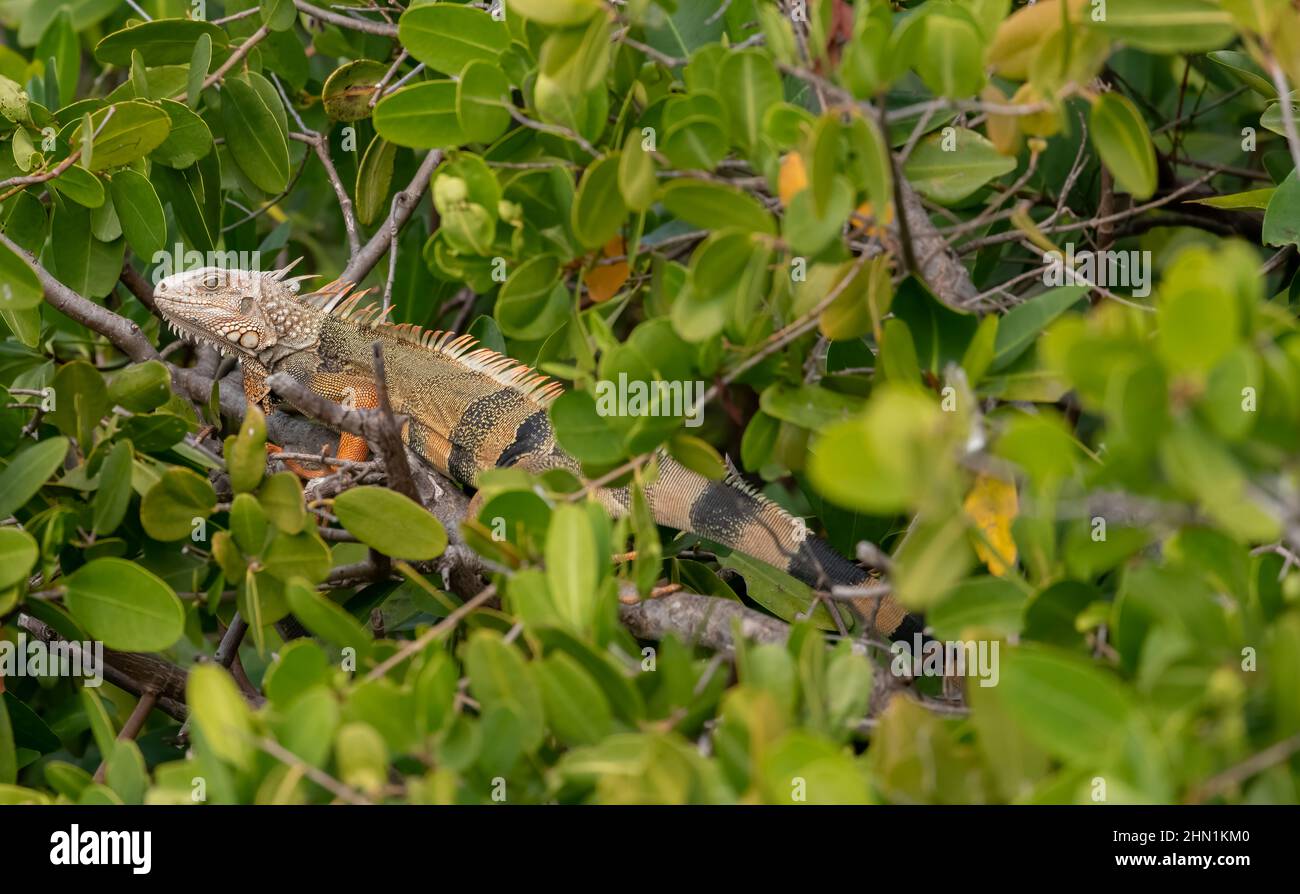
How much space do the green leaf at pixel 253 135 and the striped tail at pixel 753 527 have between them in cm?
132

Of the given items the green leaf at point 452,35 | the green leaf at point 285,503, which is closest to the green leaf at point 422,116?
the green leaf at point 452,35

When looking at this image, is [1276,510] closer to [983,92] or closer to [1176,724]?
[1176,724]

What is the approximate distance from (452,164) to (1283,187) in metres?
1.81

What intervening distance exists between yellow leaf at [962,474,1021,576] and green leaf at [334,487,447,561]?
965 millimetres

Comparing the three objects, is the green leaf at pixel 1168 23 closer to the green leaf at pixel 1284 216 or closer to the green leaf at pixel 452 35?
the green leaf at pixel 1284 216

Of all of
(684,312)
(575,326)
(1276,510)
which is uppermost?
(575,326)

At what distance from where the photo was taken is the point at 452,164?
223cm

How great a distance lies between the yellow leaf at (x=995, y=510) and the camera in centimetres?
193

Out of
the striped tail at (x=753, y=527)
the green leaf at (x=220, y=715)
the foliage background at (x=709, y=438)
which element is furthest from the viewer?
the striped tail at (x=753, y=527)

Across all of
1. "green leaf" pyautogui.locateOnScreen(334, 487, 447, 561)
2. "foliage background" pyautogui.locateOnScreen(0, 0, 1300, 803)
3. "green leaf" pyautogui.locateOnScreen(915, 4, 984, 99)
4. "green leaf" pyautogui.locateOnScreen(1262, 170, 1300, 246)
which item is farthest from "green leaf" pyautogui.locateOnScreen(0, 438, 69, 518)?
"green leaf" pyautogui.locateOnScreen(1262, 170, 1300, 246)

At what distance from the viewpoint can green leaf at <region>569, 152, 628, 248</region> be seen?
2.02 m

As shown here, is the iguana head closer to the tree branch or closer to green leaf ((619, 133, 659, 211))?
the tree branch

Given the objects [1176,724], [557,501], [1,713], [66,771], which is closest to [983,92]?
[557,501]

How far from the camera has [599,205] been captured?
2.06m
